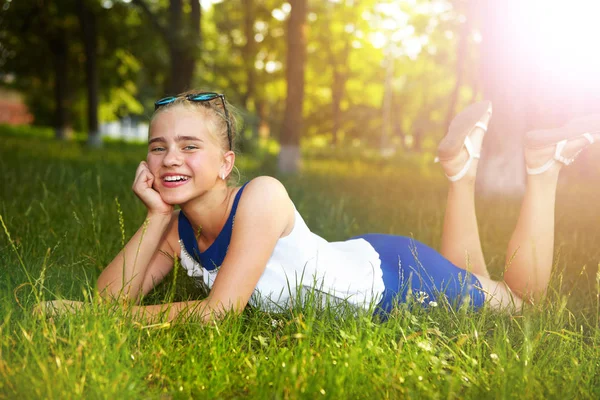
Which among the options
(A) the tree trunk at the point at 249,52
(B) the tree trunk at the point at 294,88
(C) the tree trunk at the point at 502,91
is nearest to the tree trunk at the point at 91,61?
(A) the tree trunk at the point at 249,52

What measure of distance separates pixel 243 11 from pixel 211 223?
22134mm

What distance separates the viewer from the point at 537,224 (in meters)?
3.50

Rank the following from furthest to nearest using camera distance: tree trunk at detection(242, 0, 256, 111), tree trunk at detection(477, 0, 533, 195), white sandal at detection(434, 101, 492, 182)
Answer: tree trunk at detection(242, 0, 256, 111) → tree trunk at detection(477, 0, 533, 195) → white sandal at detection(434, 101, 492, 182)

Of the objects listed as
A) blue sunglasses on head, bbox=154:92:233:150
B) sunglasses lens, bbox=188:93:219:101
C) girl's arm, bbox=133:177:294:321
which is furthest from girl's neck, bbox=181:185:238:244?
sunglasses lens, bbox=188:93:219:101

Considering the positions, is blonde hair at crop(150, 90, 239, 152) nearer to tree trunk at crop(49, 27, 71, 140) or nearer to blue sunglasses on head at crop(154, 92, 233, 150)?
blue sunglasses on head at crop(154, 92, 233, 150)

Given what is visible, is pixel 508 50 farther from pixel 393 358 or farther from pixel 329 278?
pixel 393 358

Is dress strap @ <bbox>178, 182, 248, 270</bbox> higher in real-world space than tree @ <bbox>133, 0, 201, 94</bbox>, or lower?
lower

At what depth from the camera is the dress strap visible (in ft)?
9.42

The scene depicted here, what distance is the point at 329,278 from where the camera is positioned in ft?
10.0

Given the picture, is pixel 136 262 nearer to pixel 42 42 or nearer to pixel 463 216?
pixel 463 216

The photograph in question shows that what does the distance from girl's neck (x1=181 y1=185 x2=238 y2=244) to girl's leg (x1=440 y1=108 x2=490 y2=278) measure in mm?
1626

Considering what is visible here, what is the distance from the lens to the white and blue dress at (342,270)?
9.67 feet

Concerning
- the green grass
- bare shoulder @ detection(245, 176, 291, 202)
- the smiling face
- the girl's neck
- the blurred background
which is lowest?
the green grass

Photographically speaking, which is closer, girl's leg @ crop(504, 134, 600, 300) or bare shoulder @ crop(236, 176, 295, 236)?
bare shoulder @ crop(236, 176, 295, 236)
